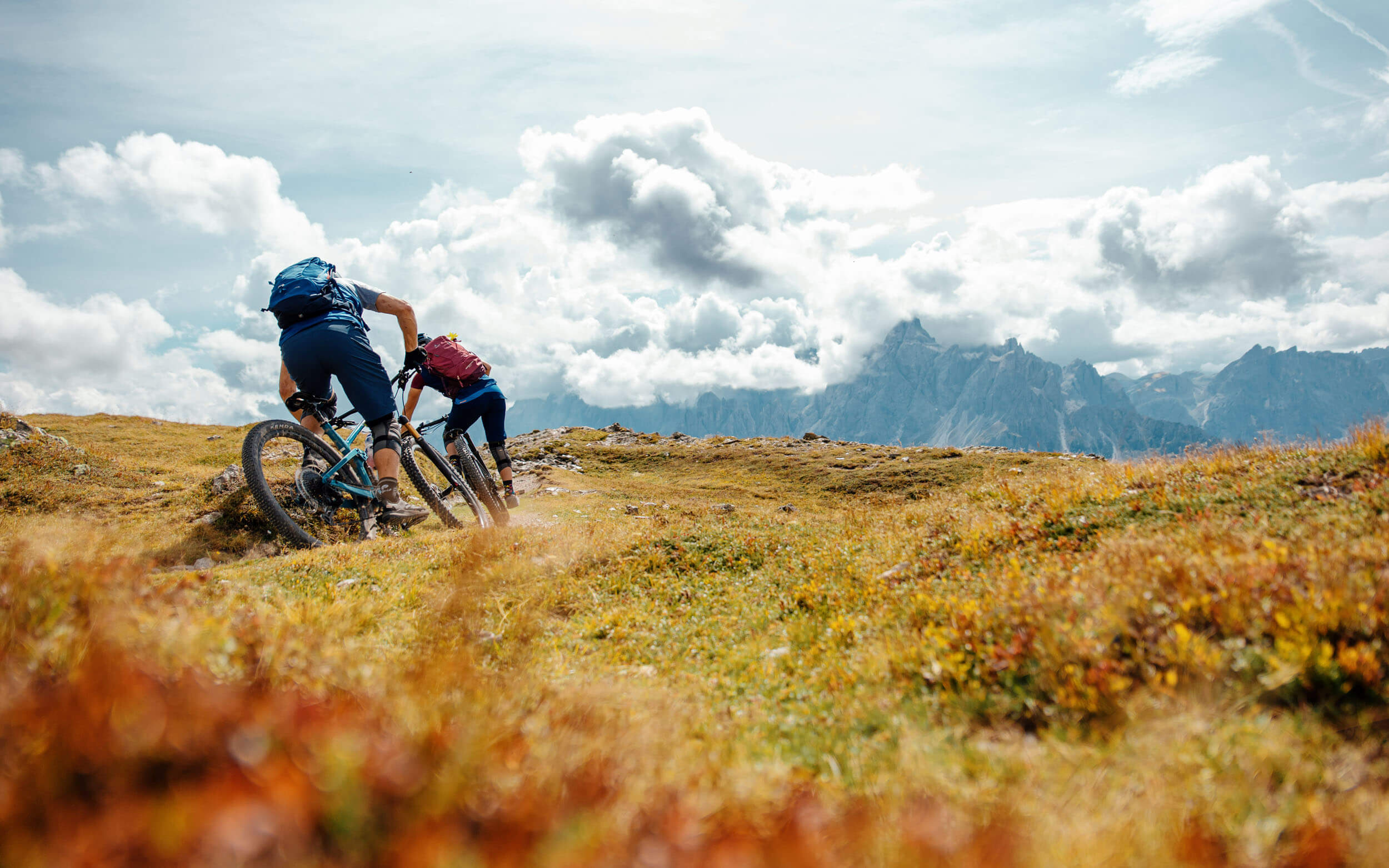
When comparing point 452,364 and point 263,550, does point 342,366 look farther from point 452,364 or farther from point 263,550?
point 263,550

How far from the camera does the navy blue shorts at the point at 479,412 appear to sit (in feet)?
40.5

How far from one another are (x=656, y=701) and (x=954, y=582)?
3272 millimetres

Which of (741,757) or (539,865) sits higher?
(539,865)

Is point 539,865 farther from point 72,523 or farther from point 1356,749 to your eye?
point 72,523

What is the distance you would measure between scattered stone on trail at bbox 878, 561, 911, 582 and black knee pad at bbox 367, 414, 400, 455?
7652mm

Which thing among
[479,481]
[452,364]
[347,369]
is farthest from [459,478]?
[347,369]

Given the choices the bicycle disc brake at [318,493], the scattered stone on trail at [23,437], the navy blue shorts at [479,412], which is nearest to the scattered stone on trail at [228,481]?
the bicycle disc brake at [318,493]

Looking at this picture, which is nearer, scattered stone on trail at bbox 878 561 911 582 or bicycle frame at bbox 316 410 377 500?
scattered stone on trail at bbox 878 561 911 582

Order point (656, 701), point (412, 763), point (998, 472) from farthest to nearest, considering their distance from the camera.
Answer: point (998, 472)
point (656, 701)
point (412, 763)

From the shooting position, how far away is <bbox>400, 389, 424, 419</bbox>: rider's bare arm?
1228 centimetres

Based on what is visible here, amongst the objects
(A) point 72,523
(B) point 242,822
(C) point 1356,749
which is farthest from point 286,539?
(C) point 1356,749

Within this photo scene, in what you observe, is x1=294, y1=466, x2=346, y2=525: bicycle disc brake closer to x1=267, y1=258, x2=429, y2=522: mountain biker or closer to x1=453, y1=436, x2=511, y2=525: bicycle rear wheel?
x1=267, y1=258, x2=429, y2=522: mountain biker

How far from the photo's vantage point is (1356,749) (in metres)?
2.79

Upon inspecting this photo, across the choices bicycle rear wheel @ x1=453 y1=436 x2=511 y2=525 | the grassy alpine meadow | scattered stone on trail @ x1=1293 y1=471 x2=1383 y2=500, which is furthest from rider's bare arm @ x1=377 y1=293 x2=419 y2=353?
scattered stone on trail @ x1=1293 y1=471 x2=1383 y2=500
